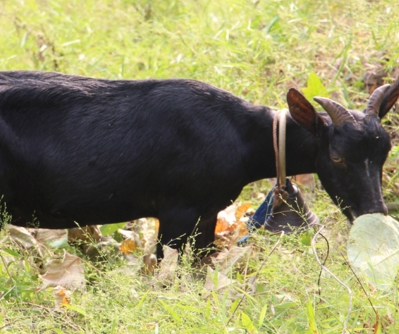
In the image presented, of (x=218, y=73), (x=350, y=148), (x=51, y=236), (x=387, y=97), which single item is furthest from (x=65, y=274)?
(x=218, y=73)

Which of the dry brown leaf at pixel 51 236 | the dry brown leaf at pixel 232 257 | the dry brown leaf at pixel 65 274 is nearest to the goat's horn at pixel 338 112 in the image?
the dry brown leaf at pixel 232 257

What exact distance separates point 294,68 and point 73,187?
281 centimetres

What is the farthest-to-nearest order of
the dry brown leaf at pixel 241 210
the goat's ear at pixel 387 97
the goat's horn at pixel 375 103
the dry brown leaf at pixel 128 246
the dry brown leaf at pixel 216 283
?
the dry brown leaf at pixel 241 210 < the dry brown leaf at pixel 128 246 < the goat's ear at pixel 387 97 < the goat's horn at pixel 375 103 < the dry brown leaf at pixel 216 283

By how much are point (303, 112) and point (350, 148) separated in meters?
0.36

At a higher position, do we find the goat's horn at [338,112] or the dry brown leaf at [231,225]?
the goat's horn at [338,112]

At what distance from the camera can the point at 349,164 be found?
15.1 ft

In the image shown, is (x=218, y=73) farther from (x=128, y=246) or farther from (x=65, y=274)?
(x=65, y=274)

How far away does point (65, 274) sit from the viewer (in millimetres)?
4648

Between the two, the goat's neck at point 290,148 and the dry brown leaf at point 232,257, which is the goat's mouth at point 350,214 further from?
the dry brown leaf at point 232,257

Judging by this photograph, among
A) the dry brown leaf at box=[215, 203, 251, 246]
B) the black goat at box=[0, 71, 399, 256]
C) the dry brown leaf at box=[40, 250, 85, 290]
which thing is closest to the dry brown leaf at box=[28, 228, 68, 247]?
the black goat at box=[0, 71, 399, 256]

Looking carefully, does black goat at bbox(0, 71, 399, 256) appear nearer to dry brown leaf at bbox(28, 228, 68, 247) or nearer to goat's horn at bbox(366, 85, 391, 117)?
goat's horn at bbox(366, 85, 391, 117)

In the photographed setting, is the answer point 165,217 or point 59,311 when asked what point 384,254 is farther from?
point 59,311

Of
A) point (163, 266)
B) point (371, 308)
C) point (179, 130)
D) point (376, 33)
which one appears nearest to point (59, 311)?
point (163, 266)

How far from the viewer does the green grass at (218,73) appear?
3.96 m
